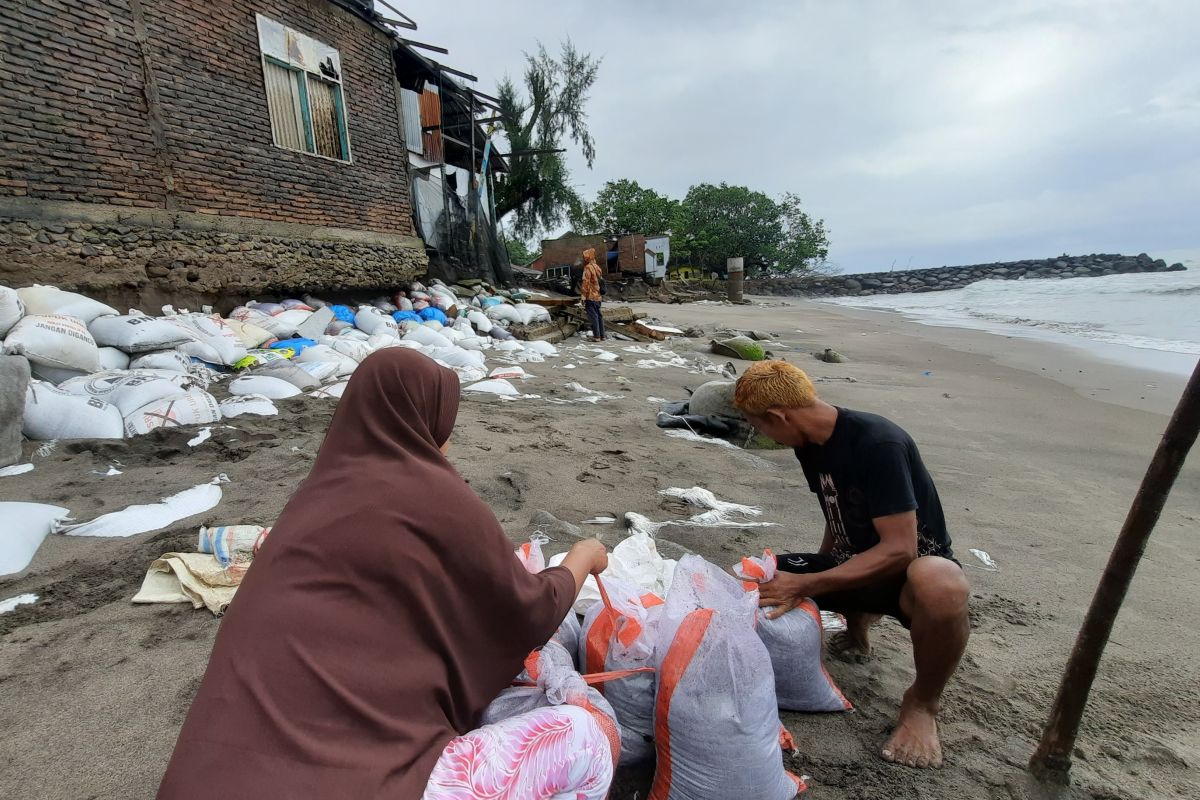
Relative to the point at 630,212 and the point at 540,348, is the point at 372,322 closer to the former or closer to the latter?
the point at 540,348

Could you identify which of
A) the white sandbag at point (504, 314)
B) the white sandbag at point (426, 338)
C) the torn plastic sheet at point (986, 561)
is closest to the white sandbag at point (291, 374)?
the white sandbag at point (426, 338)

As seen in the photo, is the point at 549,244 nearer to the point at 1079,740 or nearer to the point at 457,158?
the point at 457,158

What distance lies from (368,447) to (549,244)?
2372 cm

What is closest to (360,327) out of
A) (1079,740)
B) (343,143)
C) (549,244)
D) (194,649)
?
(343,143)

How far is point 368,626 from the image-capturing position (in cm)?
105

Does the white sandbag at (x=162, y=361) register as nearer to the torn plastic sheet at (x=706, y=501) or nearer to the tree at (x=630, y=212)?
the torn plastic sheet at (x=706, y=501)

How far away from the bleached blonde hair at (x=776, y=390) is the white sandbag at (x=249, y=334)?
5.38 m

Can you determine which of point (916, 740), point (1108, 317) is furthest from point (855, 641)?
point (1108, 317)

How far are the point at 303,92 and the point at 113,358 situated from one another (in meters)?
5.02

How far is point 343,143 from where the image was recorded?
8.37m

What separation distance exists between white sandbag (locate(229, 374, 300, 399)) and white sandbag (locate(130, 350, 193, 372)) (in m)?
0.42

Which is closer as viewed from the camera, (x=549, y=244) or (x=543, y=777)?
(x=543, y=777)

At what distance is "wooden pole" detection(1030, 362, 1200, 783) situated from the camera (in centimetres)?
130

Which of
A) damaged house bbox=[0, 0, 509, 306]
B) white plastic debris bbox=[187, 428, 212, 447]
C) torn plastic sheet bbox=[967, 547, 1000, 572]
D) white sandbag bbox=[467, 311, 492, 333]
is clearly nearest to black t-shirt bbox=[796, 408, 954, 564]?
torn plastic sheet bbox=[967, 547, 1000, 572]
